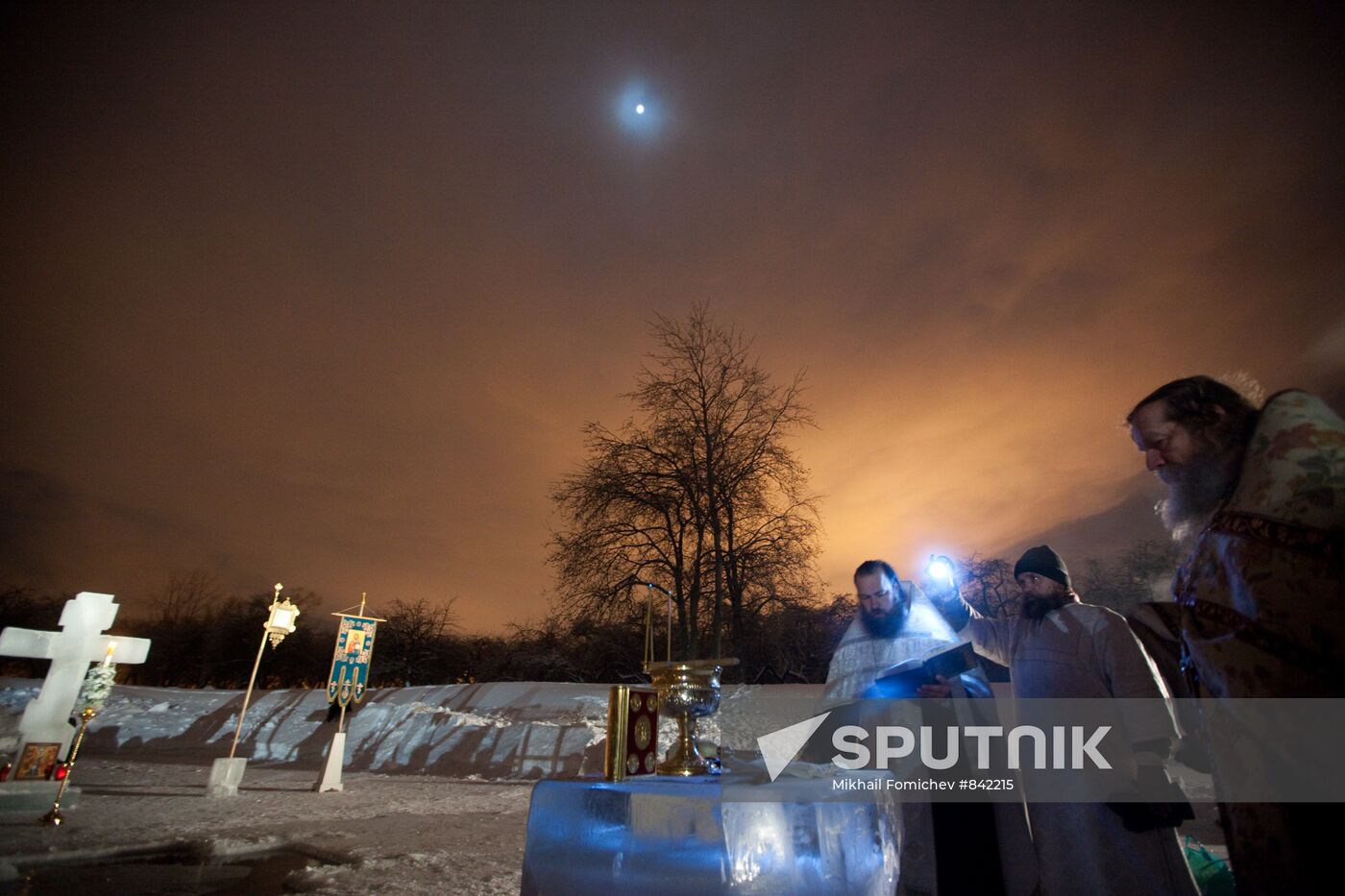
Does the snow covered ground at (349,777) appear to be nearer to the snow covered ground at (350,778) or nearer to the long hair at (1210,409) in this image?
the snow covered ground at (350,778)

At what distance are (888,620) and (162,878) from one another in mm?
4905

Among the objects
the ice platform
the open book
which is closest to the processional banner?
the open book

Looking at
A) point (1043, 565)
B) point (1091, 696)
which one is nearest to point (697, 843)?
point (1091, 696)

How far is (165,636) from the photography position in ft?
79.0

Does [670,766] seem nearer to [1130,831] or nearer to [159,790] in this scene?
[1130,831]

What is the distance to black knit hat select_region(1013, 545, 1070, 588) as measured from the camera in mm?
3236

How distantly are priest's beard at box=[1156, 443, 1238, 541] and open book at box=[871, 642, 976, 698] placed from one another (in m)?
1.24

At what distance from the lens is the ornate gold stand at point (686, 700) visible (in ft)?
6.22

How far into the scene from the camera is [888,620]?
3.02m

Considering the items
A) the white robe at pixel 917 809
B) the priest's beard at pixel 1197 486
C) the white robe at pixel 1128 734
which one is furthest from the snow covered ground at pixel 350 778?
the priest's beard at pixel 1197 486

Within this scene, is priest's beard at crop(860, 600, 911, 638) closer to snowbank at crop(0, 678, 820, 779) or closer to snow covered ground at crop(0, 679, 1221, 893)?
snow covered ground at crop(0, 679, 1221, 893)

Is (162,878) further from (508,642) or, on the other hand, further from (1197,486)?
(508,642)

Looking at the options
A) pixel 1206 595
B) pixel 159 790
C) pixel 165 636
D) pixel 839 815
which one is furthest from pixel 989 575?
pixel 165 636

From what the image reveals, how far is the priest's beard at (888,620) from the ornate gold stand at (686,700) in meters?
1.41
